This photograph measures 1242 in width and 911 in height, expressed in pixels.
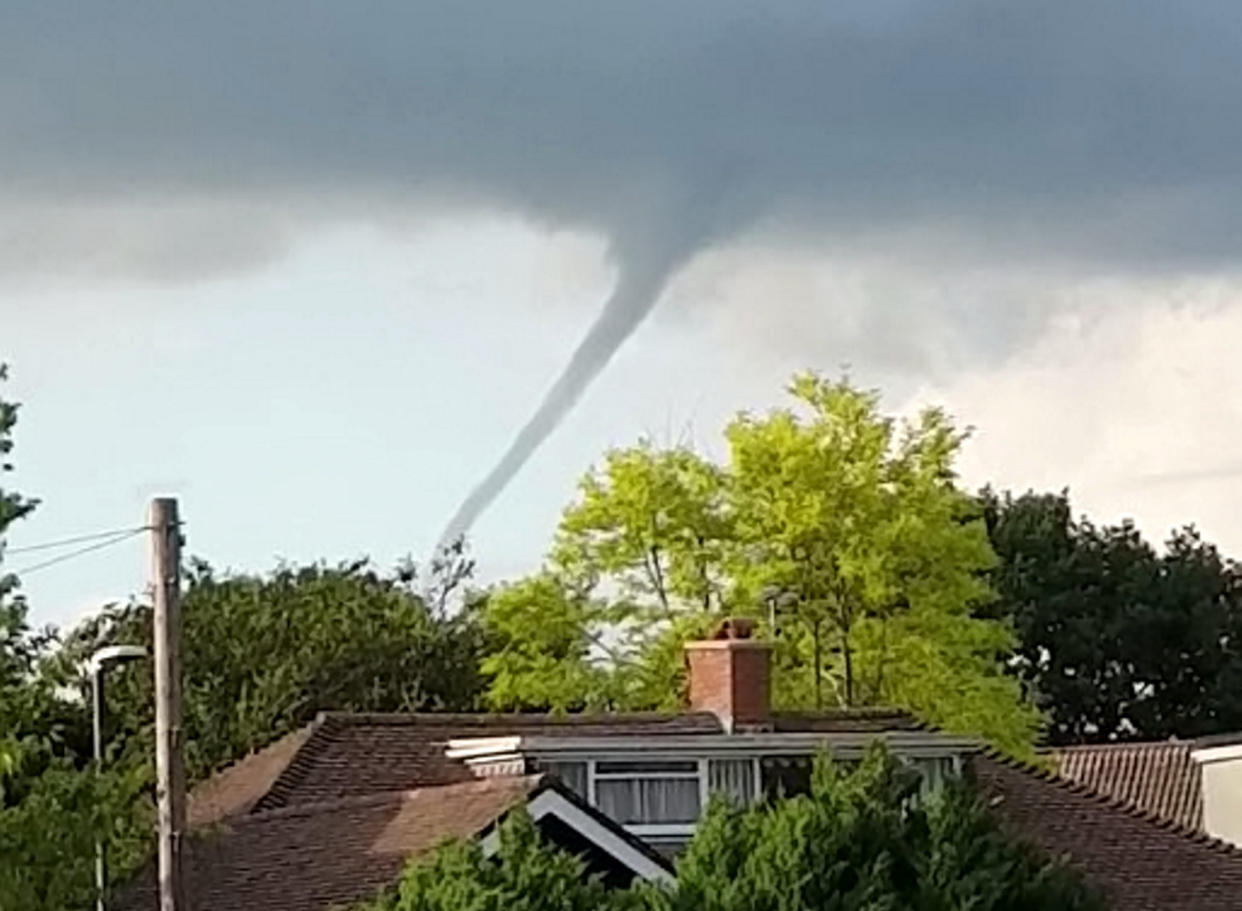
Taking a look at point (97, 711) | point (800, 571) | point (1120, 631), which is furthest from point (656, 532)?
point (1120, 631)

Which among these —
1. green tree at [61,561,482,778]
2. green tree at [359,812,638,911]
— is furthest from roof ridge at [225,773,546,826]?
green tree at [61,561,482,778]

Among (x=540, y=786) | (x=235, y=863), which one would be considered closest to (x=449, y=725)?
(x=235, y=863)

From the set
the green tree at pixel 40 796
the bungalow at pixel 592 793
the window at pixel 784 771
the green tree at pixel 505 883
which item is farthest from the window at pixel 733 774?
the green tree at pixel 505 883

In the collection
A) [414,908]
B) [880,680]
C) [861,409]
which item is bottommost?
[414,908]

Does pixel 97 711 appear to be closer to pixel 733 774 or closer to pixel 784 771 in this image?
pixel 733 774

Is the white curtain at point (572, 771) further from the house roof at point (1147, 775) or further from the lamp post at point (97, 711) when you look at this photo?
the house roof at point (1147, 775)

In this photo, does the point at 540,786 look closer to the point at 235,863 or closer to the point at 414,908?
the point at 235,863

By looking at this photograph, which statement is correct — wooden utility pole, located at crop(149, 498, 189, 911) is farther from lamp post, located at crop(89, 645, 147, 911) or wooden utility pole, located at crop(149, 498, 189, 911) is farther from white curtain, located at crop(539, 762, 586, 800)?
white curtain, located at crop(539, 762, 586, 800)
